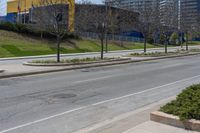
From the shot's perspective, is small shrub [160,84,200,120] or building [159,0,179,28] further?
building [159,0,179,28]

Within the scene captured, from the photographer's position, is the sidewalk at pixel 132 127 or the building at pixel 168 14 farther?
the building at pixel 168 14

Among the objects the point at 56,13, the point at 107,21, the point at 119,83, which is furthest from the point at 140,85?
the point at 107,21

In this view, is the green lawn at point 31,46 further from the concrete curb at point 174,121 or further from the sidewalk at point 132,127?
the concrete curb at point 174,121

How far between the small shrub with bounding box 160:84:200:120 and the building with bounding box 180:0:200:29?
4677 cm

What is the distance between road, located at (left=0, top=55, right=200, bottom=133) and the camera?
8.63 m

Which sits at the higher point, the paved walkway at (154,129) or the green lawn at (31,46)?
the green lawn at (31,46)

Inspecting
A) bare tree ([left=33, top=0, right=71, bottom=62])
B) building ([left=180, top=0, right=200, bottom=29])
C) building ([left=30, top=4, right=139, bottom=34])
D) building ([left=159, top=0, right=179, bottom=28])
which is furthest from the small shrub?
building ([left=180, top=0, right=200, bottom=29])

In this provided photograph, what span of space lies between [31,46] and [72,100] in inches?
1390

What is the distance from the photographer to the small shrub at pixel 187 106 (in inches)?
290

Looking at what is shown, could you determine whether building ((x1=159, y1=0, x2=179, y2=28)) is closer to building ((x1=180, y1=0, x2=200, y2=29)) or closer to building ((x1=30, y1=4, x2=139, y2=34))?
building ((x1=180, y1=0, x2=200, y2=29))

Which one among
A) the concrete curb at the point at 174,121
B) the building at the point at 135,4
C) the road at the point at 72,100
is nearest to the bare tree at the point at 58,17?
the building at the point at 135,4

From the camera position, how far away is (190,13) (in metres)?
65.9

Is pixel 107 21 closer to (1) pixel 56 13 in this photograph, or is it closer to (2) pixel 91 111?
(1) pixel 56 13

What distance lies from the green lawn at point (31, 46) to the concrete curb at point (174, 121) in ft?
106
